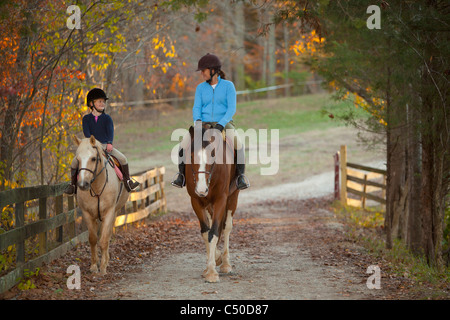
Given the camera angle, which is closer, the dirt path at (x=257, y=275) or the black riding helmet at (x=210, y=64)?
the dirt path at (x=257, y=275)

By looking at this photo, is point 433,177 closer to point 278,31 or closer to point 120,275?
point 120,275

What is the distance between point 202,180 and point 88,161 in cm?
167

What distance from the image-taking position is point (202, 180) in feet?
27.0

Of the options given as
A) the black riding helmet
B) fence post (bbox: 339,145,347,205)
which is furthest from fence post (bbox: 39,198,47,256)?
fence post (bbox: 339,145,347,205)

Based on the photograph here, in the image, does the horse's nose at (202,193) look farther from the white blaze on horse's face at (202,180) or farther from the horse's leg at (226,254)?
the horse's leg at (226,254)

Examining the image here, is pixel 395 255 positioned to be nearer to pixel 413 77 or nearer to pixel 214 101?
pixel 413 77

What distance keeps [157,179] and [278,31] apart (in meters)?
34.1

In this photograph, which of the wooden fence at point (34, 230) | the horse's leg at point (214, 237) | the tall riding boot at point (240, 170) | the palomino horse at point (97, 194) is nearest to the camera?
the wooden fence at point (34, 230)

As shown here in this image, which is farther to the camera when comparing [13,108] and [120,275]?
[13,108]

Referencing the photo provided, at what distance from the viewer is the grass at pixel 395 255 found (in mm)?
8133

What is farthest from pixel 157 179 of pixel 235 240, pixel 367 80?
pixel 367 80


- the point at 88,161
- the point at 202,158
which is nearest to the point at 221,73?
the point at 202,158

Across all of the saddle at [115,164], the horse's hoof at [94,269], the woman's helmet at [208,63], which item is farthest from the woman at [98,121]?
the horse's hoof at [94,269]

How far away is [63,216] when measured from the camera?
996 centimetres
